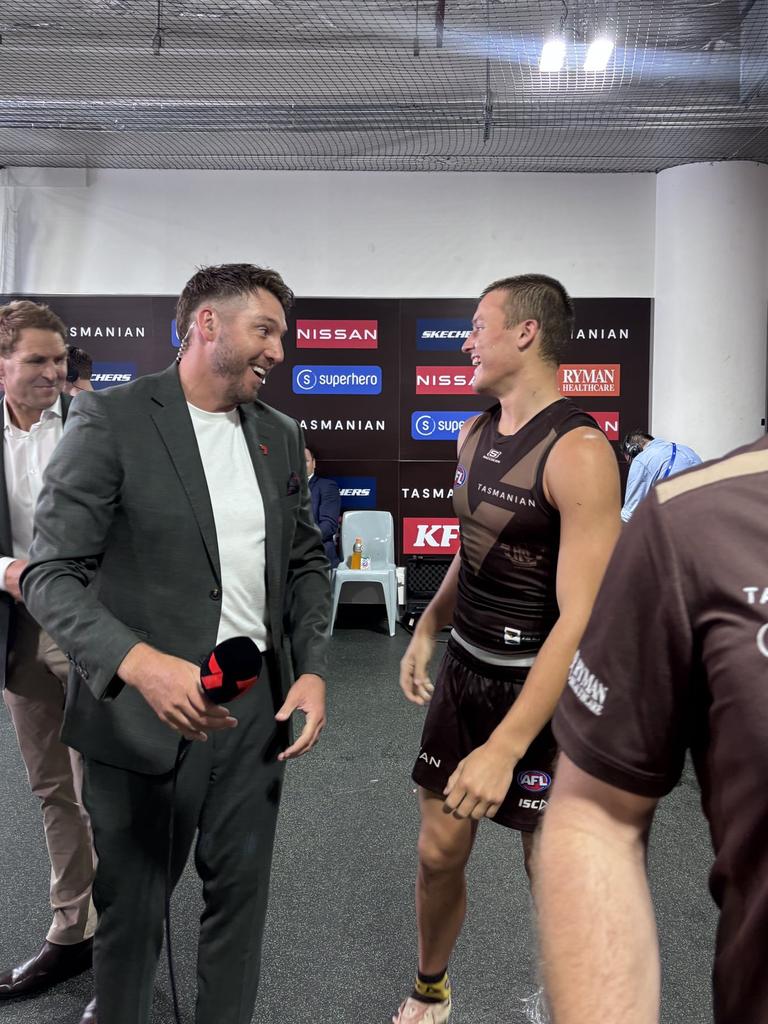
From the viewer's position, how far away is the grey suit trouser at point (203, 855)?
146 centimetres

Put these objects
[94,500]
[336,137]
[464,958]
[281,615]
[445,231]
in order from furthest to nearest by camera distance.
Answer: [445,231]
[336,137]
[464,958]
[281,615]
[94,500]

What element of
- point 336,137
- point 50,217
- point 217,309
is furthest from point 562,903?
point 50,217

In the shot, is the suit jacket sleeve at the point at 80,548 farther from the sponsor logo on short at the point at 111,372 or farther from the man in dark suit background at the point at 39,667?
the sponsor logo on short at the point at 111,372

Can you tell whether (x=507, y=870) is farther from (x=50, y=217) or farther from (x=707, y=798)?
(x=50, y=217)

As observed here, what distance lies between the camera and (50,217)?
598 centimetres

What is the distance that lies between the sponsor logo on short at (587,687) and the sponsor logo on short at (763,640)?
120 millimetres

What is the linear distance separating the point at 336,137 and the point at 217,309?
170 inches

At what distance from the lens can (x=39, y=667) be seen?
6.57 ft

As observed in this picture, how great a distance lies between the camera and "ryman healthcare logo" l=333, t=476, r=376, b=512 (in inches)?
239

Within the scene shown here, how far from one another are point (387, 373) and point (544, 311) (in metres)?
4.19

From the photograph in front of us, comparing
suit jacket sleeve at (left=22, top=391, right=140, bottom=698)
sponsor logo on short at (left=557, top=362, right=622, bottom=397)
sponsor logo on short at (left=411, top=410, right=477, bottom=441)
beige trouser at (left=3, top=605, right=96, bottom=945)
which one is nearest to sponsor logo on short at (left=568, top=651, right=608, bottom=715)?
suit jacket sleeve at (left=22, top=391, right=140, bottom=698)

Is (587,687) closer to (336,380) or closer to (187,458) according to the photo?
(187,458)

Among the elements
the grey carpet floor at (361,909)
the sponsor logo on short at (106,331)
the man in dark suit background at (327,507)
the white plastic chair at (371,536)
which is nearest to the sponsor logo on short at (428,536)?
the white plastic chair at (371,536)

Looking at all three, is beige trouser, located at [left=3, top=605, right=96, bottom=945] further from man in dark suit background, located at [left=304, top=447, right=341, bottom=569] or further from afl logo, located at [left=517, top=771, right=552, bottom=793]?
man in dark suit background, located at [left=304, top=447, right=341, bottom=569]
